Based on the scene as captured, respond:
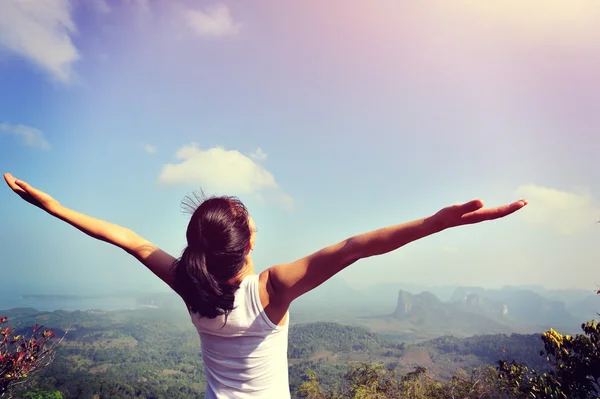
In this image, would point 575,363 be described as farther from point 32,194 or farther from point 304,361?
point 304,361

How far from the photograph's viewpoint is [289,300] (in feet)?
4.08

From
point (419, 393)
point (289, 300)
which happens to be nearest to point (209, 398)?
point (289, 300)

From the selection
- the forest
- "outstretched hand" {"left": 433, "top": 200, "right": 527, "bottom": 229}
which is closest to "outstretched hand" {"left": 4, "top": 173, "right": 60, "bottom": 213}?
"outstretched hand" {"left": 433, "top": 200, "right": 527, "bottom": 229}

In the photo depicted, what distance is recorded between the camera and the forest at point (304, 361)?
19.5 m

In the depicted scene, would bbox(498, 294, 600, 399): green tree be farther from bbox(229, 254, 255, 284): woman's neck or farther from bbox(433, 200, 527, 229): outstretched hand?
bbox(229, 254, 255, 284): woman's neck

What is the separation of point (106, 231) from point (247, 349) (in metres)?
0.76

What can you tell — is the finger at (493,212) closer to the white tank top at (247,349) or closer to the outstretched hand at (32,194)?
the white tank top at (247,349)

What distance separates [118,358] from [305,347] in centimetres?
3602

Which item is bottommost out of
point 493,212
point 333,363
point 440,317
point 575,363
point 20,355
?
point 440,317

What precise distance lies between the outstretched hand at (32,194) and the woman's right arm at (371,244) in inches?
42.3

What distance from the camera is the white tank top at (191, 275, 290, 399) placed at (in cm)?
128

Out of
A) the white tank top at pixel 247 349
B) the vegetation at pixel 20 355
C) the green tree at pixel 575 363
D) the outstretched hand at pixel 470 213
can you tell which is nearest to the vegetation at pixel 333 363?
the green tree at pixel 575 363

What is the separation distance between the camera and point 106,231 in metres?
1.58

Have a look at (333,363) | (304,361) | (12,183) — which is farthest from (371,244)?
(304,361)
